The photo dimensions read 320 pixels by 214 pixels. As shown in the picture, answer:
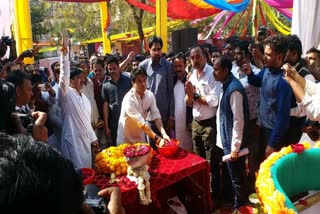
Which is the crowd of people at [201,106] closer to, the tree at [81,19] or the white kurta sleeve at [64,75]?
the white kurta sleeve at [64,75]

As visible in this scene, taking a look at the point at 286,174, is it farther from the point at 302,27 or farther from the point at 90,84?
the point at 302,27

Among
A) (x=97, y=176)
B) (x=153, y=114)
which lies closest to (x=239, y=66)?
(x=153, y=114)

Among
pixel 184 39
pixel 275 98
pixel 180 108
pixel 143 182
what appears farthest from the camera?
pixel 184 39

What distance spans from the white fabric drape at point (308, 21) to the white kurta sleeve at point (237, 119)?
226 centimetres

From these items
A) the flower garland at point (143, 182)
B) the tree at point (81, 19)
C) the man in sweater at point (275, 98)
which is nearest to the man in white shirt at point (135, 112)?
the flower garland at point (143, 182)

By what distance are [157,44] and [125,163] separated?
6.40 feet

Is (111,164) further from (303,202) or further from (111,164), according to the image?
(303,202)

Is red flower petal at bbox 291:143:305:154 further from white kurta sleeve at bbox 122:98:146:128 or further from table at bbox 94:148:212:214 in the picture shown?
white kurta sleeve at bbox 122:98:146:128

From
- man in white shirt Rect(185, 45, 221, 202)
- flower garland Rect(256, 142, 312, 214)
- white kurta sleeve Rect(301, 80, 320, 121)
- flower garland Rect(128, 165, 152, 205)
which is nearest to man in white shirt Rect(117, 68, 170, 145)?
man in white shirt Rect(185, 45, 221, 202)

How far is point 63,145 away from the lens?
2.99 m

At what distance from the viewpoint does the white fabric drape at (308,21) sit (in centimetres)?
430

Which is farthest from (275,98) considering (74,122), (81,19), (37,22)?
(37,22)

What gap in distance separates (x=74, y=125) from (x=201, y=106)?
4.44 ft

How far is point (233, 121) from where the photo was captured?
9.32 feet
